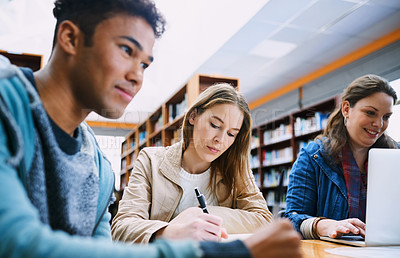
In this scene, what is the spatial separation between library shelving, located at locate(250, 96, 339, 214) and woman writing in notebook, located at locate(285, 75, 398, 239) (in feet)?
10.1

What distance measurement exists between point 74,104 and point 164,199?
2.69 ft

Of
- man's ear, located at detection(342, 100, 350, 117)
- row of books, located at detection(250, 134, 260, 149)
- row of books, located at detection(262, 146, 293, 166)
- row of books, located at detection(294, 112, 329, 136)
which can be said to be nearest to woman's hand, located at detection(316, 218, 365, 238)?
man's ear, located at detection(342, 100, 350, 117)

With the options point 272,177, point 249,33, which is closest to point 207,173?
point 249,33

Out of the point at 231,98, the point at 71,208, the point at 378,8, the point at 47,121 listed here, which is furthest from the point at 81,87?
the point at 378,8

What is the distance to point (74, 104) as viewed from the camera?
677mm

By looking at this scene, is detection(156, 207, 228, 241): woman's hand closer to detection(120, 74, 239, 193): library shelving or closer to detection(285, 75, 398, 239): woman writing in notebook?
detection(285, 75, 398, 239): woman writing in notebook

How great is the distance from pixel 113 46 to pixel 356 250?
0.94 metres

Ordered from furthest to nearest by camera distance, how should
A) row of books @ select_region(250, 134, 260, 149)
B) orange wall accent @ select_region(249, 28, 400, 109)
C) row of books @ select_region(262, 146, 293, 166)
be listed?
row of books @ select_region(250, 134, 260, 149)
row of books @ select_region(262, 146, 293, 166)
orange wall accent @ select_region(249, 28, 400, 109)

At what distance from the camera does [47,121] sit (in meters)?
0.62

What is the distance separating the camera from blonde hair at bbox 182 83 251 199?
1.56m

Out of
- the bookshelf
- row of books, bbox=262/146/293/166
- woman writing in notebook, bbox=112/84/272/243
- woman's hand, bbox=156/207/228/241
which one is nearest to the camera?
woman's hand, bbox=156/207/228/241

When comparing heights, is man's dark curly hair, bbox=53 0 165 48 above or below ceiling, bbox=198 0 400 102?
below

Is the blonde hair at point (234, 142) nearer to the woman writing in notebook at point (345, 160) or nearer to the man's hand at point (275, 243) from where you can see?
the woman writing in notebook at point (345, 160)

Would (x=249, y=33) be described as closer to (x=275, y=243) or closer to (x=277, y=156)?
(x=277, y=156)
